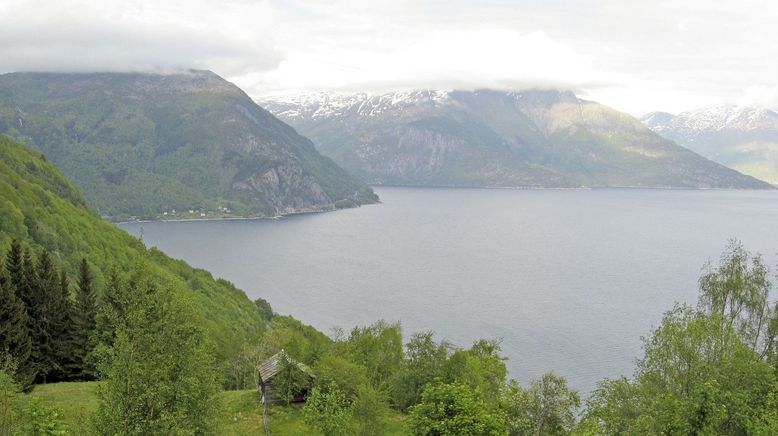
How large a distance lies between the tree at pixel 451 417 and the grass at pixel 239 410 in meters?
7.03

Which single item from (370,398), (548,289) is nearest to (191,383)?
(370,398)

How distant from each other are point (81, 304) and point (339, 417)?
28135 mm

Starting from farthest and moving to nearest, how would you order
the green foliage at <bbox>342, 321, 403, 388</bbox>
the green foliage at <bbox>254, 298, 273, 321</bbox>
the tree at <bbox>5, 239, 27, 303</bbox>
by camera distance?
1. the green foliage at <bbox>254, 298, 273, 321</bbox>
2. the green foliage at <bbox>342, 321, 403, 388</bbox>
3. the tree at <bbox>5, 239, 27, 303</bbox>

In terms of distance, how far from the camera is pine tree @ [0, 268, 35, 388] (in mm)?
35344

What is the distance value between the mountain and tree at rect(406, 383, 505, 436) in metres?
39.3

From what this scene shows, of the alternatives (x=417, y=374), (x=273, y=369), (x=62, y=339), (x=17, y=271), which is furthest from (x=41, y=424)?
(x=417, y=374)

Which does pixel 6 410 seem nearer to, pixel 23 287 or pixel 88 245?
pixel 23 287

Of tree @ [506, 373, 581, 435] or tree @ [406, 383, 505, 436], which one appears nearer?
tree @ [406, 383, 505, 436]

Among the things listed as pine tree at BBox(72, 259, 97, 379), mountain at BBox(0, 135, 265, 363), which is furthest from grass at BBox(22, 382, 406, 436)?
mountain at BBox(0, 135, 265, 363)

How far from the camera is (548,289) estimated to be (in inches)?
6225

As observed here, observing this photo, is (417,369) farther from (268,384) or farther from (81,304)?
(81,304)

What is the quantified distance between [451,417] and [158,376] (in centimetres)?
1411

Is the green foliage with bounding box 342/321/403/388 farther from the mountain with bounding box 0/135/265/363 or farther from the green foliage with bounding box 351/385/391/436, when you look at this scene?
the mountain with bounding box 0/135/265/363

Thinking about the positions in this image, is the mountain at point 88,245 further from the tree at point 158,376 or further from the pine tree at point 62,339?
the tree at point 158,376
